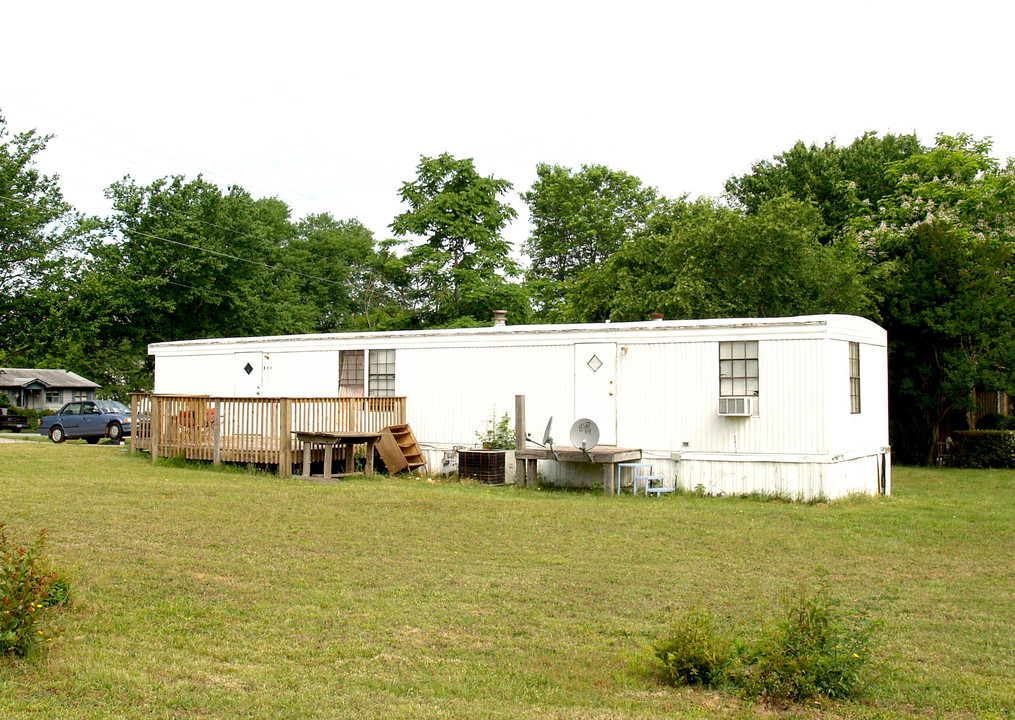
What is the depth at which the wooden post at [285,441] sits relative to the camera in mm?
14523

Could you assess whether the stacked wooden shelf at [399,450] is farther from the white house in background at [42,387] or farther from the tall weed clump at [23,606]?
the white house in background at [42,387]

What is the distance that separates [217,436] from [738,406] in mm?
8499

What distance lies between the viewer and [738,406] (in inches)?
510

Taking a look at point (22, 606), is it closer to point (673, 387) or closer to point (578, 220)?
point (673, 387)

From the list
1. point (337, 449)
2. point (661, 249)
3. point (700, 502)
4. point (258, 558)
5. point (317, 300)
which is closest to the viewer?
point (258, 558)

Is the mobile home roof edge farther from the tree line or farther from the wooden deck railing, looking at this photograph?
the tree line

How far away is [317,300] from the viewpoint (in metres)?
50.3

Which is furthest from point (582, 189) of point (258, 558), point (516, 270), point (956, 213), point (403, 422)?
point (258, 558)

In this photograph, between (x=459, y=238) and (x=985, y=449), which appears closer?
(x=985, y=449)

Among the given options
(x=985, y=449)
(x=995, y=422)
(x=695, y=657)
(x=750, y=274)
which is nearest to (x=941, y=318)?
(x=985, y=449)

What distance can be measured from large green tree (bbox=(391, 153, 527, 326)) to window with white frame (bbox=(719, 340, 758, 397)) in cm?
1938

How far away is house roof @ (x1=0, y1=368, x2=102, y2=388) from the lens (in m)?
45.7

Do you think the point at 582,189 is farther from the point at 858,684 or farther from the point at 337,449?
the point at 858,684

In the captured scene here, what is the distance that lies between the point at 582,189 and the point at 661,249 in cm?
1844
